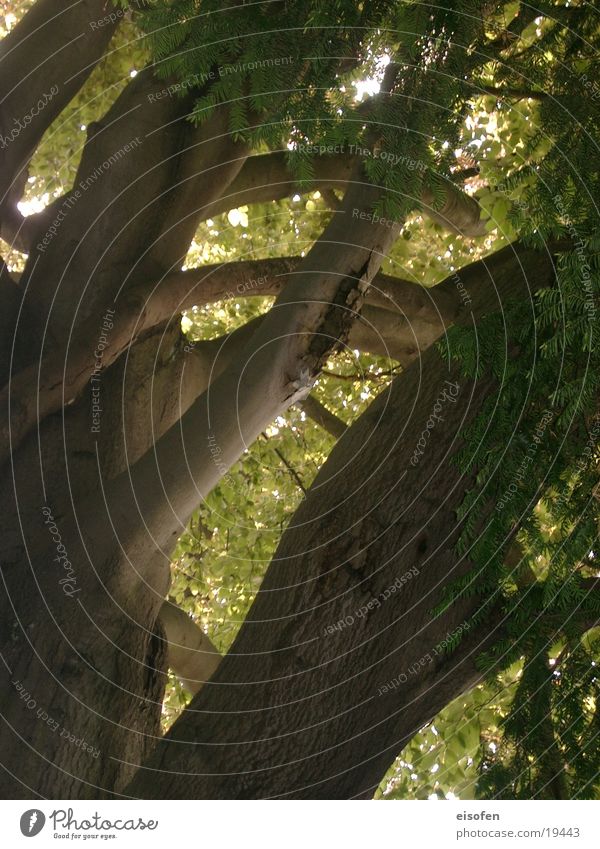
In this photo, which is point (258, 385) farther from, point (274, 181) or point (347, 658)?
point (274, 181)

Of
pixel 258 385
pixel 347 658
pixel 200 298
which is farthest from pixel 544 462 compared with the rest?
pixel 200 298

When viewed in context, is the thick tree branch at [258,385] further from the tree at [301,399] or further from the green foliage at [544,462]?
the green foliage at [544,462]

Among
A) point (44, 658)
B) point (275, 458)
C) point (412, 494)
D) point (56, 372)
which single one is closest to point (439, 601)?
point (412, 494)

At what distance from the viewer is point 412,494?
278cm

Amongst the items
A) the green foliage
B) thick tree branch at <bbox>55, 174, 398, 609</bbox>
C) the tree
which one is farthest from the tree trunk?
thick tree branch at <bbox>55, 174, 398, 609</bbox>
